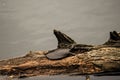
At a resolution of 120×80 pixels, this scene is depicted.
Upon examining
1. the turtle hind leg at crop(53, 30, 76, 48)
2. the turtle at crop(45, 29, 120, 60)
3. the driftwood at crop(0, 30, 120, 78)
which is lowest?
the driftwood at crop(0, 30, 120, 78)

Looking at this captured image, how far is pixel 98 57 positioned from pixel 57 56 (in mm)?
2461

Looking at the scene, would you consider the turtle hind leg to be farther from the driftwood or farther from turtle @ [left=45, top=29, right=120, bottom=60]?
turtle @ [left=45, top=29, right=120, bottom=60]

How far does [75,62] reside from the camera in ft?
46.9

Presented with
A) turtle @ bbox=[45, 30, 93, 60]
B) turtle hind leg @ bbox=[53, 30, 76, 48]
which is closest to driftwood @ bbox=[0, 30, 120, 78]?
turtle @ bbox=[45, 30, 93, 60]

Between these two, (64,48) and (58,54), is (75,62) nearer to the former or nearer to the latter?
(58,54)

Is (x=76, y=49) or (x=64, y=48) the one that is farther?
(x=64, y=48)

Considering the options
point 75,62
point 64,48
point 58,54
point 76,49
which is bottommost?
point 75,62

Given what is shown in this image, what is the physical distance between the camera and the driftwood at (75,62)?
1378 centimetres

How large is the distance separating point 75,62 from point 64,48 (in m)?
2.02

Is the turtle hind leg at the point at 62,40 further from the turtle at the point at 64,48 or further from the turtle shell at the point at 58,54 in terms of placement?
the turtle shell at the point at 58,54

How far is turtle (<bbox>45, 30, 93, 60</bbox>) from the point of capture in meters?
15.1

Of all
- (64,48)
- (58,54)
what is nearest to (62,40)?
(64,48)

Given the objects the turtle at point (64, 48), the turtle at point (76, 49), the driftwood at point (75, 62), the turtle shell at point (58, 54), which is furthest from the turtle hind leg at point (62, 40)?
the turtle shell at point (58, 54)

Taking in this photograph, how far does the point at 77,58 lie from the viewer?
1449cm
